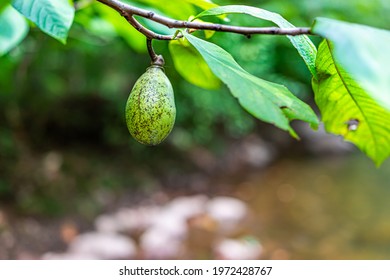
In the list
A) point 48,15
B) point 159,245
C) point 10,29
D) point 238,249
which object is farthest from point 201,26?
point 238,249

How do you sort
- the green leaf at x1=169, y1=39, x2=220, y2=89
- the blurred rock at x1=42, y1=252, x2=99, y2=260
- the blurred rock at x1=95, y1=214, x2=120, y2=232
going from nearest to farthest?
the green leaf at x1=169, y1=39, x2=220, y2=89
the blurred rock at x1=42, y1=252, x2=99, y2=260
the blurred rock at x1=95, y1=214, x2=120, y2=232

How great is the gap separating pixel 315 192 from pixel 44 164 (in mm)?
2081

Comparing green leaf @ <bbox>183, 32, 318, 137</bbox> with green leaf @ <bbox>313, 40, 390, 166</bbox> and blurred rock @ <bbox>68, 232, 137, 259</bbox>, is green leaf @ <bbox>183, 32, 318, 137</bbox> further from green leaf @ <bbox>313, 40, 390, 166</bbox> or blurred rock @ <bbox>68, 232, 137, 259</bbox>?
blurred rock @ <bbox>68, 232, 137, 259</bbox>

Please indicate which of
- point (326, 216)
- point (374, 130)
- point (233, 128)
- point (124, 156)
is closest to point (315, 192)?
point (326, 216)

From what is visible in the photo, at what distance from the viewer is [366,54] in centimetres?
30

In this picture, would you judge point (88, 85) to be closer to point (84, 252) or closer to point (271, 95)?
point (84, 252)

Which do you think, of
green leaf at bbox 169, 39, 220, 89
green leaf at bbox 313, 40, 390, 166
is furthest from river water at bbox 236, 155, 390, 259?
green leaf at bbox 313, 40, 390, 166

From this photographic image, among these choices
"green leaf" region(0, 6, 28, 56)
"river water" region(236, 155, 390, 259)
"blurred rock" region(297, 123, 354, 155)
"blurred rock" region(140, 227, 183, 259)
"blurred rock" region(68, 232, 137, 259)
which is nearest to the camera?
"green leaf" region(0, 6, 28, 56)

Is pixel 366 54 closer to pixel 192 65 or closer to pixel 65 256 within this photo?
pixel 192 65

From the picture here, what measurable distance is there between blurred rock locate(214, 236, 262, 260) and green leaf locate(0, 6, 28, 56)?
202 centimetres

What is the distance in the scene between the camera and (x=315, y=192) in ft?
12.0

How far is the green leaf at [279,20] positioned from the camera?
46 centimetres

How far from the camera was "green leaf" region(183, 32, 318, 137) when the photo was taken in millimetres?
377

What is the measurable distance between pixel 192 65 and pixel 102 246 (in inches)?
77.4
